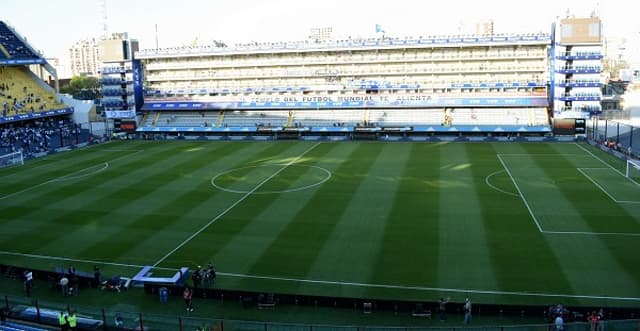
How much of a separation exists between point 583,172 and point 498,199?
11.9 meters

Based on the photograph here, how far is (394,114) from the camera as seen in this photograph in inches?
2773

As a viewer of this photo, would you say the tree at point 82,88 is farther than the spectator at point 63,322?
Yes

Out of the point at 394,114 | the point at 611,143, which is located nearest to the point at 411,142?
the point at 394,114

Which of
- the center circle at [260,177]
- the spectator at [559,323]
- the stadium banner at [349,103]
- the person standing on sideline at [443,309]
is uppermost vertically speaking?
the stadium banner at [349,103]

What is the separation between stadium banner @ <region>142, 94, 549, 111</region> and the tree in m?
44.7

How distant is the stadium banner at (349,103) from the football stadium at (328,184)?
25cm

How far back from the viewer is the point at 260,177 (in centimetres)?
4312

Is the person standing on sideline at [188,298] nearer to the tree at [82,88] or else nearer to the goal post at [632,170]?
the goal post at [632,170]

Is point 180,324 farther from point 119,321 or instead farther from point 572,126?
point 572,126

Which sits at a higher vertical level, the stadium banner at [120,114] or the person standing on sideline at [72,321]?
the stadium banner at [120,114]

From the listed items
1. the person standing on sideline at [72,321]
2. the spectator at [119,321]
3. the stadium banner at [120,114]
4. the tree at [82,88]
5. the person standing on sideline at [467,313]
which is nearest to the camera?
the person standing on sideline at [72,321]

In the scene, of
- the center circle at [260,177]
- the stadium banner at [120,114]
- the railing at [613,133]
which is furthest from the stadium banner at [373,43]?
the center circle at [260,177]

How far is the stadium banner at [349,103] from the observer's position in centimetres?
6700

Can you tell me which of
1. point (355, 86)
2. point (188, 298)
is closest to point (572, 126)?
point (355, 86)
